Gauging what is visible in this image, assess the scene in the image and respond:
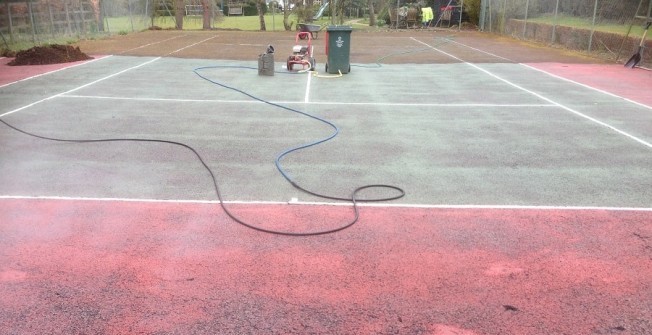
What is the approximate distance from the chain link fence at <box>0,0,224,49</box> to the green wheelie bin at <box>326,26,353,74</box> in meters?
13.5

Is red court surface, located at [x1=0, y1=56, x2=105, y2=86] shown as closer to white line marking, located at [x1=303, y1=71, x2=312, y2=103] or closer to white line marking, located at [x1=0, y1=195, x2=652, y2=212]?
white line marking, located at [x1=303, y1=71, x2=312, y2=103]

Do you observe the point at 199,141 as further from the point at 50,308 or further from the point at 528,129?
the point at 528,129

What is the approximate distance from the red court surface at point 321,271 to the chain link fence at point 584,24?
14660 mm

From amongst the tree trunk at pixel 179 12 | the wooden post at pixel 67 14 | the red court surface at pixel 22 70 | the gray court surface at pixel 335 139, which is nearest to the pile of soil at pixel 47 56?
the red court surface at pixel 22 70

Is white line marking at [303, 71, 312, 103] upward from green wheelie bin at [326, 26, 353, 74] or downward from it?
downward

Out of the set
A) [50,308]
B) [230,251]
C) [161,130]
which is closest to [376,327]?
[230,251]

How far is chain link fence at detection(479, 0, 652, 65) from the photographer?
741 inches

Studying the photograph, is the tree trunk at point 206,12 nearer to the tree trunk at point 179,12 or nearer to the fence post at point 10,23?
the tree trunk at point 179,12

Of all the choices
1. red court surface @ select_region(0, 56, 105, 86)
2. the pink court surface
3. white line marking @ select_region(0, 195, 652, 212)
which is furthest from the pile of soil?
→ white line marking @ select_region(0, 195, 652, 212)

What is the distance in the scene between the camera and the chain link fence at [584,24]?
18.8 metres

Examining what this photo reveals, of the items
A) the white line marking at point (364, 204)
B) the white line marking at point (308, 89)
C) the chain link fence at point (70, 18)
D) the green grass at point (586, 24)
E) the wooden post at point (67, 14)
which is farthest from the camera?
the wooden post at point (67, 14)

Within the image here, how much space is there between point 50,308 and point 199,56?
55.7 feet

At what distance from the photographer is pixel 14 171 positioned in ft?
23.2

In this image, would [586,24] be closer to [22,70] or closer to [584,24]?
[584,24]
